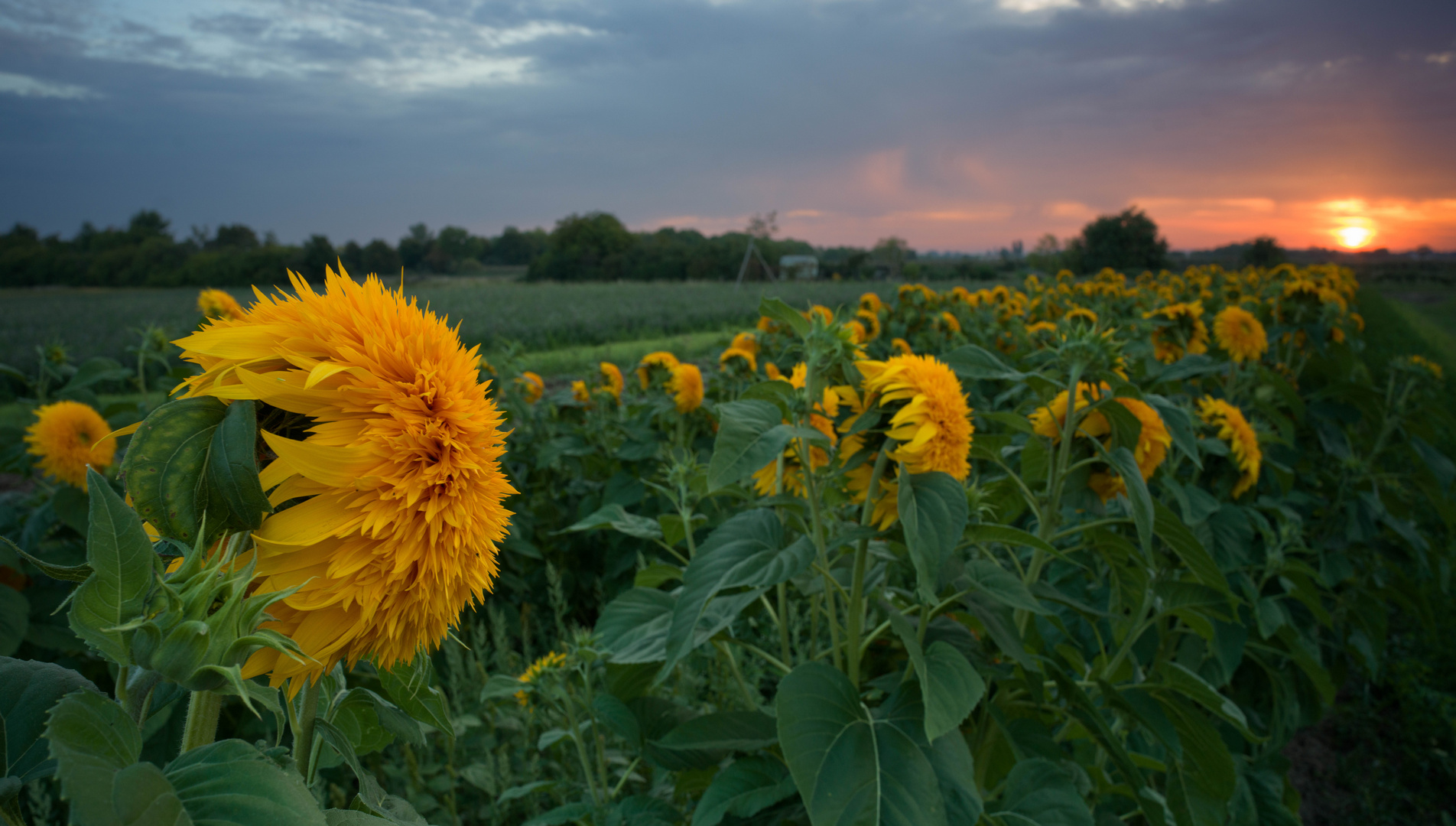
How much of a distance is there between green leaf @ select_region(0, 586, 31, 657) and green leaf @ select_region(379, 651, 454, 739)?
85.6 inches

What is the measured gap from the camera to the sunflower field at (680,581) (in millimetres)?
409

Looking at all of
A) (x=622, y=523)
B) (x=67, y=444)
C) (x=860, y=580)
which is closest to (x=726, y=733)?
(x=860, y=580)

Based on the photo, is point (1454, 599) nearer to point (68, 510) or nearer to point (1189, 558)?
point (1189, 558)

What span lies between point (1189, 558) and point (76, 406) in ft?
11.2

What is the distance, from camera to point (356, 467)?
1.48ft

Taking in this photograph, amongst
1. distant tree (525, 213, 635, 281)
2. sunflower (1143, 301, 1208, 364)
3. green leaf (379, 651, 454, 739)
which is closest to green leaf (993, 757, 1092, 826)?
green leaf (379, 651, 454, 739)

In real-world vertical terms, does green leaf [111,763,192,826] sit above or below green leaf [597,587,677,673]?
above

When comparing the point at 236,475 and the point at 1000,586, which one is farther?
the point at 1000,586

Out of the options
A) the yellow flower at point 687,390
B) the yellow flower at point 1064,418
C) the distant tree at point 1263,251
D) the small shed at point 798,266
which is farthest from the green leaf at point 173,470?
the small shed at point 798,266

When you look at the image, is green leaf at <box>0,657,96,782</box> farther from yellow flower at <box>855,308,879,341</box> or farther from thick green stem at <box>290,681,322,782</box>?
yellow flower at <box>855,308,879,341</box>

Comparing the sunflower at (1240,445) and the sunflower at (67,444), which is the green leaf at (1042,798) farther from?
the sunflower at (67,444)

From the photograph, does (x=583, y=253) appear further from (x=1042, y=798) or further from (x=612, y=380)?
(x=1042, y=798)

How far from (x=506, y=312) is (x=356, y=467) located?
2046 cm

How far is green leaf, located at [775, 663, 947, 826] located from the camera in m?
1.10
